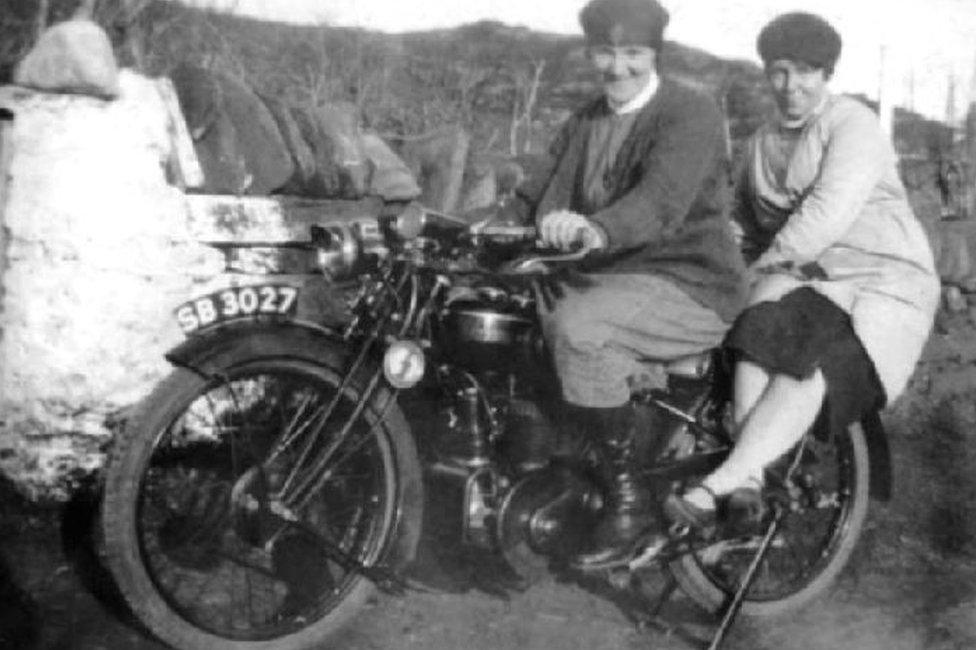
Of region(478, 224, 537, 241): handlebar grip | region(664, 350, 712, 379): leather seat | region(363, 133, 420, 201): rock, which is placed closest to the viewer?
region(478, 224, 537, 241): handlebar grip

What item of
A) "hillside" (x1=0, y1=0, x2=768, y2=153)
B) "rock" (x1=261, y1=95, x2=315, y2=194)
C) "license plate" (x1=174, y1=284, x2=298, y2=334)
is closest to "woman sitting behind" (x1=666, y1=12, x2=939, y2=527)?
"hillside" (x1=0, y1=0, x2=768, y2=153)

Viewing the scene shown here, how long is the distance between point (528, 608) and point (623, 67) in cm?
191

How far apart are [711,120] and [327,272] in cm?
137

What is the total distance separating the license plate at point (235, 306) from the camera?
317 centimetres

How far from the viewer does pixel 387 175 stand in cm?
485

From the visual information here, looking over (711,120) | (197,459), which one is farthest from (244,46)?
(711,120)

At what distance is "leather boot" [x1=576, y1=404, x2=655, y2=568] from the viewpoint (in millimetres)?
3506

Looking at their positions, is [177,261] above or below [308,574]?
above

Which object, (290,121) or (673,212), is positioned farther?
(290,121)

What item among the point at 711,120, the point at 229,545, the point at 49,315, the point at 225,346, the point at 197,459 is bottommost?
the point at 229,545

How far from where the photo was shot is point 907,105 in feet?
19.9

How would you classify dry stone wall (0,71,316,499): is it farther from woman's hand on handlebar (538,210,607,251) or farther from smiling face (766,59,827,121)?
smiling face (766,59,827,121)

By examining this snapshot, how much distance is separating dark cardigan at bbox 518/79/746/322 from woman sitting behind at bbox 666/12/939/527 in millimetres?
178

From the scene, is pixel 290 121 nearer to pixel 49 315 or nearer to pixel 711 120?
pixel 49 315
